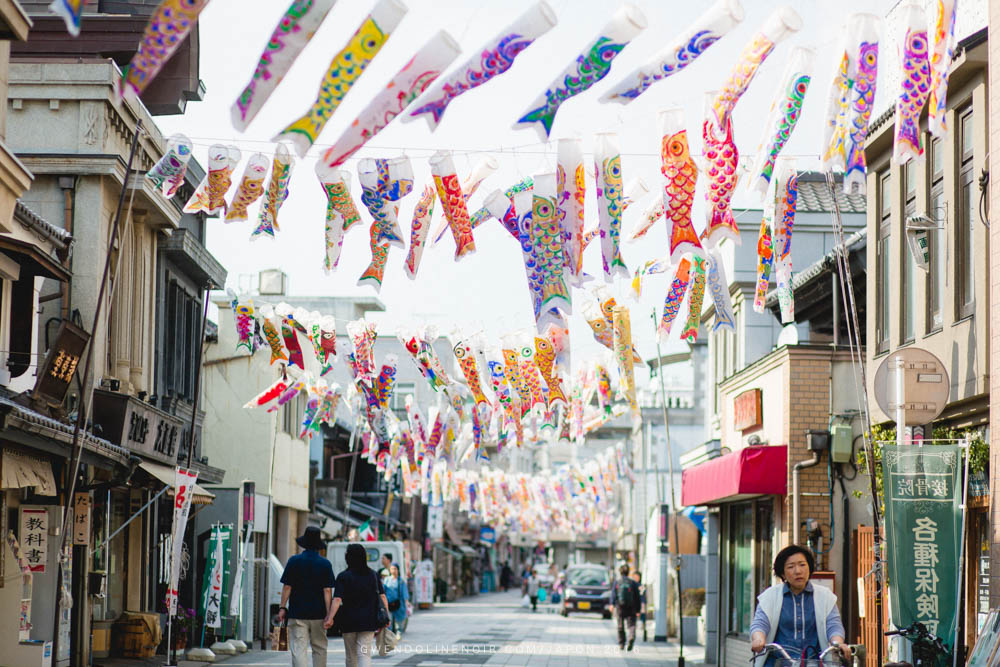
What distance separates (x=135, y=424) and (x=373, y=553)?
1305 cm

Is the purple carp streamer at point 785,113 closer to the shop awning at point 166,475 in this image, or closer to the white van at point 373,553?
the shop awning at point 166,475

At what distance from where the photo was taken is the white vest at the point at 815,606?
8.30 metres

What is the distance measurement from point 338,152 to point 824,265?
12113mm

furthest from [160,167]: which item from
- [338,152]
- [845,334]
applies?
[845,334]

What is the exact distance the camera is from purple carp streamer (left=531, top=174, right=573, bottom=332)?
13227 mm

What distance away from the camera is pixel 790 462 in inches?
786

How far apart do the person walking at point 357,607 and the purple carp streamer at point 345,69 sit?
243 inches

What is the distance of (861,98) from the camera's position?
11.1m

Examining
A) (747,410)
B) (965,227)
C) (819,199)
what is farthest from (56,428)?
(819,199)

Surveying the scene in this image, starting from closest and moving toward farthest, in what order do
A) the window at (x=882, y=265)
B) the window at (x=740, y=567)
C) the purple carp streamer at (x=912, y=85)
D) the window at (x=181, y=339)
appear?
the purple carp streamer at (x=912, y=85)
the window at (x=882, y=265)
the window at (x=740, y=567)
the window at (x=181, y=339)

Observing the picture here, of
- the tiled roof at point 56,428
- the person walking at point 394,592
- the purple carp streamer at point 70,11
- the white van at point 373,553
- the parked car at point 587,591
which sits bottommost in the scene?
the parked car at point 587,591

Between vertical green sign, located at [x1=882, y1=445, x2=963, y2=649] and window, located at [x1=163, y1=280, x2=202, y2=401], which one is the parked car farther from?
vertical green sign, located at [x1=882, y1=445, x2=963, y2=649]

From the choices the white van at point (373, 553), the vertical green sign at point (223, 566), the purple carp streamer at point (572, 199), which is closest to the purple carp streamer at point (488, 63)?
the purple carp streamer at point (572, 199)

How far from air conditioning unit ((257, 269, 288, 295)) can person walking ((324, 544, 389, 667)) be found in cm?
2993
